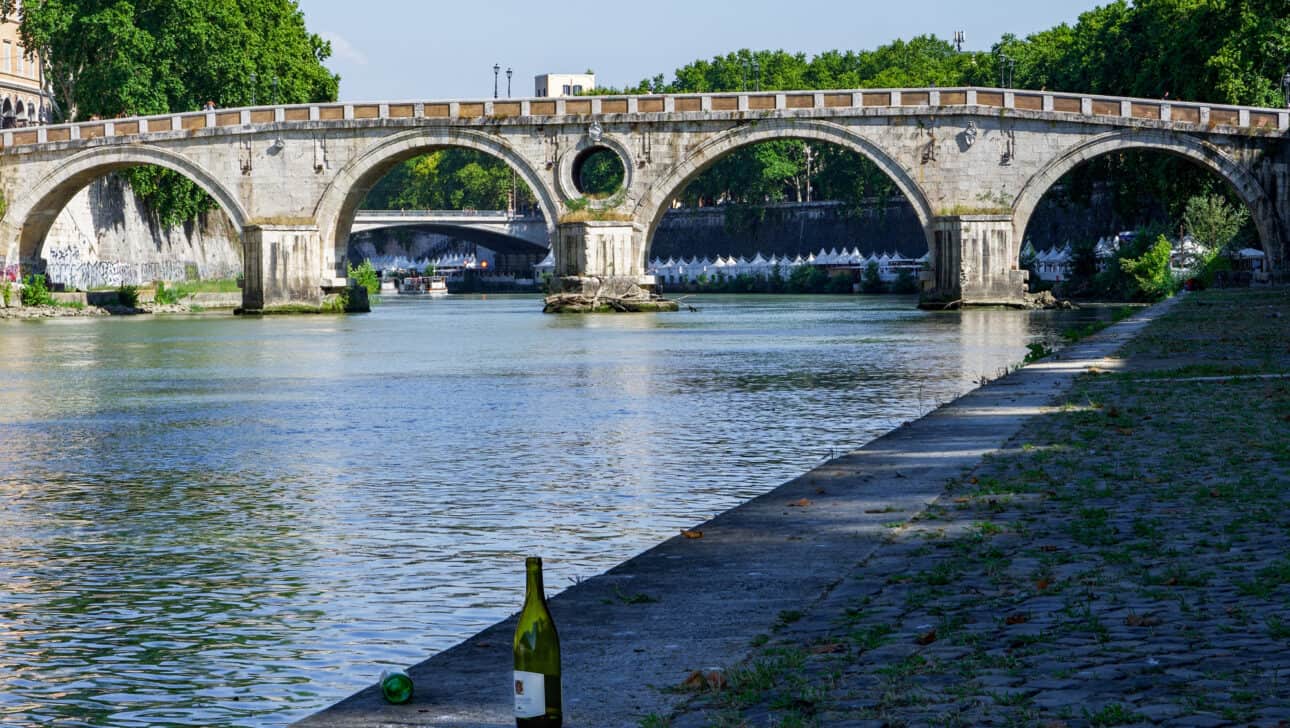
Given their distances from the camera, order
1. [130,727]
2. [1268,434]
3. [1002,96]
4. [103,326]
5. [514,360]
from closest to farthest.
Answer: [130,727]
[1268,434]
[514,360]
[103,326]
[1002,96]

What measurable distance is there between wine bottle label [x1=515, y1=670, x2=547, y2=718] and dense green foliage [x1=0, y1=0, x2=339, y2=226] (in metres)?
54.6

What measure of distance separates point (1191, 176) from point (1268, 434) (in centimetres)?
4578

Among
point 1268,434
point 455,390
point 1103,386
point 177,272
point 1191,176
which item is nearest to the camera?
point 1268,434

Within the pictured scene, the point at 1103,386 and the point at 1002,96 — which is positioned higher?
the point at 1002,96

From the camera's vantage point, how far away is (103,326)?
4288 cm

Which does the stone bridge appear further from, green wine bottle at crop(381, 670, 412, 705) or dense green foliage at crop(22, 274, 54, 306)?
green wine bottle at crop(381, 670, 412, 705)

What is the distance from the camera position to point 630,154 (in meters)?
50.7

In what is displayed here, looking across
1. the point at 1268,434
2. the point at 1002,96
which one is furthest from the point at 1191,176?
the point at 1268,434

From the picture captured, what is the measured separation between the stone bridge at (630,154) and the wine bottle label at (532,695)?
4497 centimetres

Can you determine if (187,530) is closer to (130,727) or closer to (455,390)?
(130,727)

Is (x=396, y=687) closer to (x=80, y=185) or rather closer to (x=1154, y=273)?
(x=1154, y=273)

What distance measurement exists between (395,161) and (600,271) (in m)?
7.94

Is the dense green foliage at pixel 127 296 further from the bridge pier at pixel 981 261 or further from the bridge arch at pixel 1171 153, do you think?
the bridge arch at pixel 1171 153

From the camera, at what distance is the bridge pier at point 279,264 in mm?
52031
